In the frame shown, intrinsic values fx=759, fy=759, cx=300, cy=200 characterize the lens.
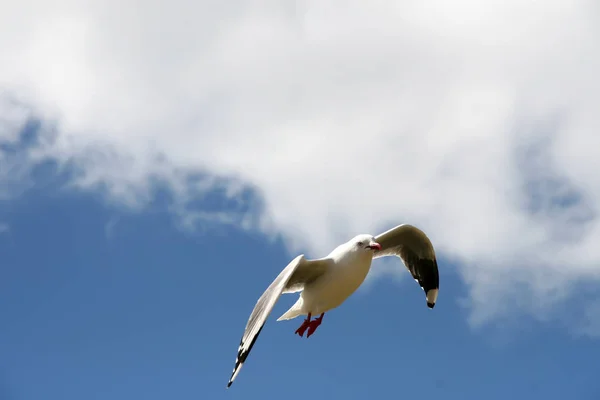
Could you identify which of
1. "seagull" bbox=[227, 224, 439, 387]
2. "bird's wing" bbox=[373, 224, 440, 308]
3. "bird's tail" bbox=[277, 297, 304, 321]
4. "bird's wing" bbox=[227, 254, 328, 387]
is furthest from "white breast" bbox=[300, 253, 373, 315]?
"bird's wing" bbox=[373, 224, 440, 308]

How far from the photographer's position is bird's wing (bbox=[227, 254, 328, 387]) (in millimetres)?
8812

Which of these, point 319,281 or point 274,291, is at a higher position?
point 319,281

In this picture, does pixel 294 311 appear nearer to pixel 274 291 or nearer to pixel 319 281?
pixel 319 281

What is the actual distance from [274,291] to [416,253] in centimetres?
389

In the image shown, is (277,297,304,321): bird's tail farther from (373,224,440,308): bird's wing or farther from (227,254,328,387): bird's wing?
(373,224,440,308): bird's wing

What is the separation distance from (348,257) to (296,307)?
130 cm

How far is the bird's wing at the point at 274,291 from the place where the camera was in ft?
28.9

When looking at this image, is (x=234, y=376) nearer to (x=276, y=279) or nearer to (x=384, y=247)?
(x=276, y=279)

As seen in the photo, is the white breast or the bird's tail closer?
the white breast

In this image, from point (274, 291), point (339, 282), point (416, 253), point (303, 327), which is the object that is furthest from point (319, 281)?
point (416, 253)

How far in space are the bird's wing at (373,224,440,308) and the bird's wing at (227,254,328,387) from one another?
5.96 ft

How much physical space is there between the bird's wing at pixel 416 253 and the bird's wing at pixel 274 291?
182cm

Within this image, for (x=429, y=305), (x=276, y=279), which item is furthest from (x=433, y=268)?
(x=276, y=279)

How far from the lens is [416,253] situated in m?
12.5
